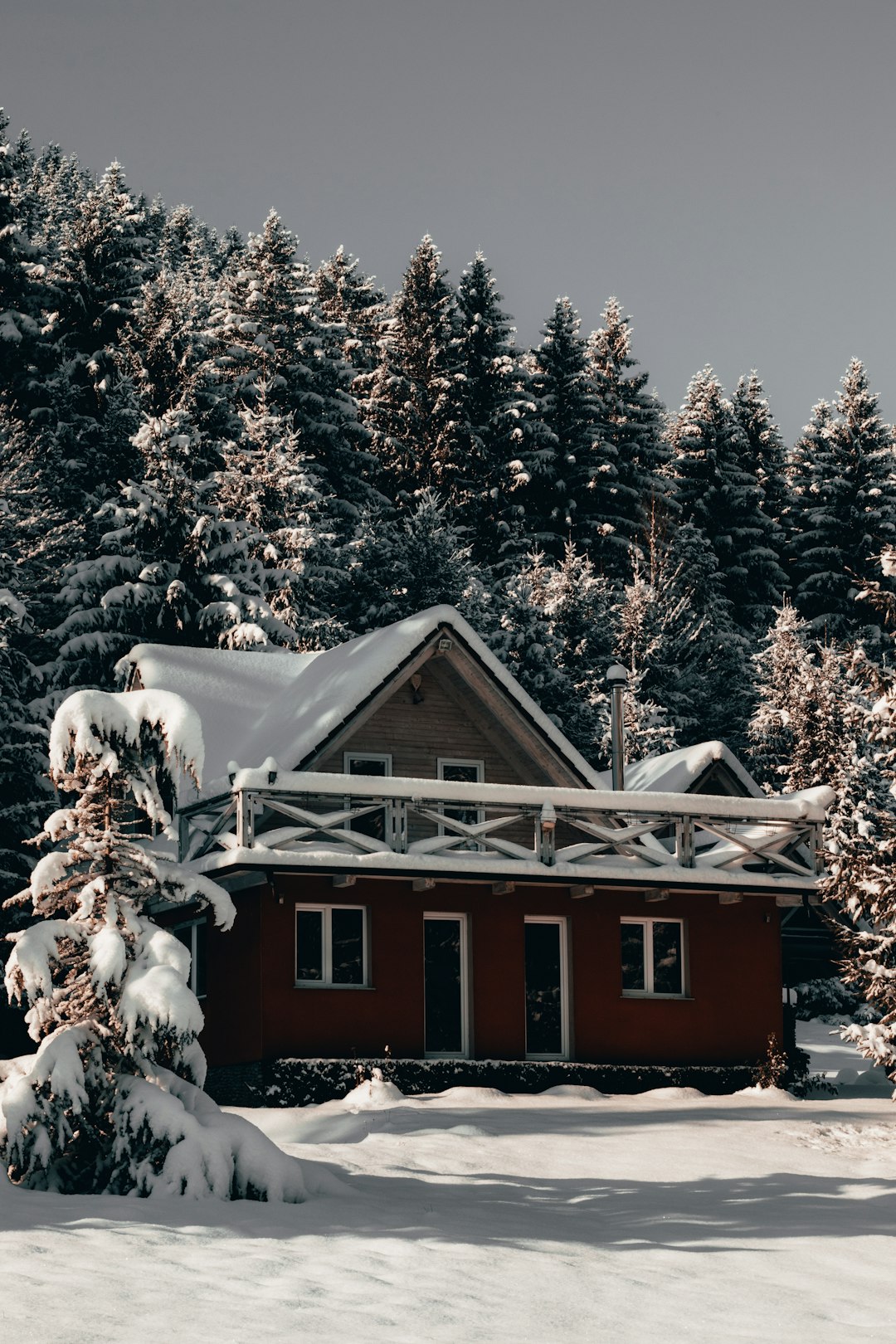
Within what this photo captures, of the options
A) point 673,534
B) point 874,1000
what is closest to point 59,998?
point 874,1000

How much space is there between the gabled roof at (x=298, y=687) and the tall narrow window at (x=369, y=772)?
42.0 inches

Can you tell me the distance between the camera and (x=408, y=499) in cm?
6669

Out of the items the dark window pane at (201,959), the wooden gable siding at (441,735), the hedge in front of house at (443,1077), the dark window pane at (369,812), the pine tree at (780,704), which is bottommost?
the hedge in front of house at (443,1077)

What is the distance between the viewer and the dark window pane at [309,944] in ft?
90.1

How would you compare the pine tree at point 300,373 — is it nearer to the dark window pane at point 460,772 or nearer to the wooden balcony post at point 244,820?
the dark window pane at point 460,772

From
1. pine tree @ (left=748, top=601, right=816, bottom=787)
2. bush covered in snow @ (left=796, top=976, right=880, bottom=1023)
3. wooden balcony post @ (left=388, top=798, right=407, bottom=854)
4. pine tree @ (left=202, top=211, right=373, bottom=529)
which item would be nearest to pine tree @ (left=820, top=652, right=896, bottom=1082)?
wooden balcony post @ (left=388, top=798, right=407, bottom=854)

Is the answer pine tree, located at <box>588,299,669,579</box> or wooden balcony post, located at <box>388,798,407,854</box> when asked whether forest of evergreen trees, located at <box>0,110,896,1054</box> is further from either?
wooden balcony post, located at <box>388,798,407,854</box>

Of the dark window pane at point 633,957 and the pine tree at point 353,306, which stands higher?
the pine tree at point 353,306

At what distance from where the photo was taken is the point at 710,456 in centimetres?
7250

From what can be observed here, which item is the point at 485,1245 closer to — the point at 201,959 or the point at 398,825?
the point at 398,825

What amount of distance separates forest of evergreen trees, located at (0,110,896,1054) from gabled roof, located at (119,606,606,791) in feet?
12.4

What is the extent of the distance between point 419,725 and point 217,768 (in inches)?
141

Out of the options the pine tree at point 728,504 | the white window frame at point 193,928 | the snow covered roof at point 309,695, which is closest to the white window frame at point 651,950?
the snow covered roof at point 309,695

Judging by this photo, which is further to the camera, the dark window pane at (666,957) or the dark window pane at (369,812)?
the dark window pane at (666,957)
